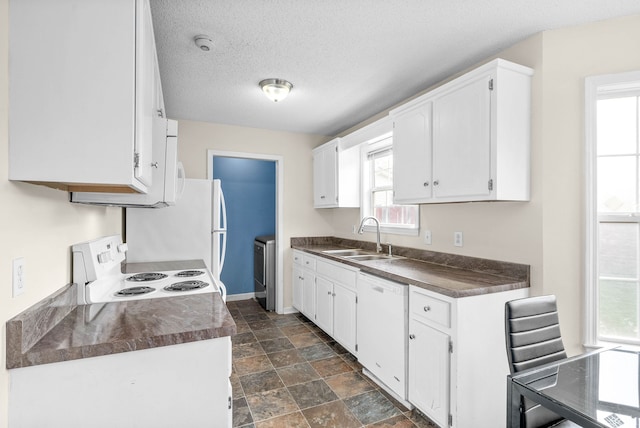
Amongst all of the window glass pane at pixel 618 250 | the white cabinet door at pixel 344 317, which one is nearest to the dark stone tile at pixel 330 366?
the white cabinet door at pixel 344 317

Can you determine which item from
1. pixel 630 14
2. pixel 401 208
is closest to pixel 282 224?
pixel 401 208

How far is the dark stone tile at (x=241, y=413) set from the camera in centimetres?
198

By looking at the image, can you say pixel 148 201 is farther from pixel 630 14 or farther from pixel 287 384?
pixel 630 14

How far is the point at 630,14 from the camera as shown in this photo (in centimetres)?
176

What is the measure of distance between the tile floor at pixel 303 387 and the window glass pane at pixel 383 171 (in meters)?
1.74

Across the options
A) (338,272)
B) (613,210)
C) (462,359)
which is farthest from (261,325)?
(613,210)

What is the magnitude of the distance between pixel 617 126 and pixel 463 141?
32.6 inches

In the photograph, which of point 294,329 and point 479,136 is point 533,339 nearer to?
point 479,136

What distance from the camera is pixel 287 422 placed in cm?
199

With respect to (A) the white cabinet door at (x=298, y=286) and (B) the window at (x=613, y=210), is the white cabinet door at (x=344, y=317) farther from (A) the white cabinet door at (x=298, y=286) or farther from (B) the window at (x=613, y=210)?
(B) the window at (x=613, y=210)

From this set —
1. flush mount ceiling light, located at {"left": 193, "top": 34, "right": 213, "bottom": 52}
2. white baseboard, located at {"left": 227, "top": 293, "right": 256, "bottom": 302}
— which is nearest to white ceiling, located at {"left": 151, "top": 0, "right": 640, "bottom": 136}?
flush mount ceiling light, located at {"left": 193, "top": 34, "right": 213, "bottom": 52}

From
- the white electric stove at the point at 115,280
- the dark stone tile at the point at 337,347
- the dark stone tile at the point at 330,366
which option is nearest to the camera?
the white electric stove at the point at 115,280

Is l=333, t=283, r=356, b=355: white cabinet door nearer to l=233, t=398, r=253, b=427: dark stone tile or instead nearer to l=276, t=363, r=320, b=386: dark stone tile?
l=276, t=363, r=320, b=386: dark stone tile

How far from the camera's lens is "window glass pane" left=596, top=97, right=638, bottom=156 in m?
1.82
